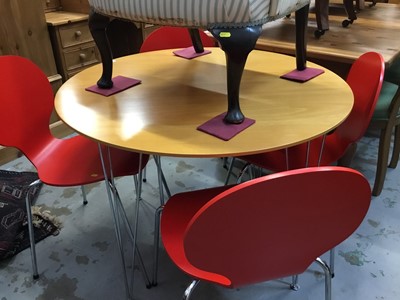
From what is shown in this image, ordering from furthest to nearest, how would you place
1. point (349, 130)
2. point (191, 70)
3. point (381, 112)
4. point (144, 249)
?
1. point (381, 112)
2. point (144, 249)
3. point (191, 70)
4. point (349, 130)

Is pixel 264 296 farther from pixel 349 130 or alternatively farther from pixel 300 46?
pixel 300 46

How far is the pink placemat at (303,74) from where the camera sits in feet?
4.27

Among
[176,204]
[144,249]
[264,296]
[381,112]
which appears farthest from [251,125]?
[381,112]

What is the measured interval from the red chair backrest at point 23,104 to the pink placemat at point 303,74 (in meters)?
0.89

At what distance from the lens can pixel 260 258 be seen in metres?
0.79

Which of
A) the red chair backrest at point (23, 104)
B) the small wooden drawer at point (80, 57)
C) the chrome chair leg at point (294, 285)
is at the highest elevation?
the red chair backrest at point (23, 104)

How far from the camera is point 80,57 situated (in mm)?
2467

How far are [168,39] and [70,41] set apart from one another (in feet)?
2.74

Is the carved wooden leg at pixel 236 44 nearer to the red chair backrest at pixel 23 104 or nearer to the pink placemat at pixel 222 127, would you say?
the pink placemat at pixel 222 127

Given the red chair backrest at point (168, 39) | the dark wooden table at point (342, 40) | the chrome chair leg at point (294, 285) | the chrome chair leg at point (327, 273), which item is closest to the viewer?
the chrome chair leg at point (327, 273)

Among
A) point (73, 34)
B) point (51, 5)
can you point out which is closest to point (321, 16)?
point (73, 34)

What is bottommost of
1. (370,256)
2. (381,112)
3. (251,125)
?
(370,256)

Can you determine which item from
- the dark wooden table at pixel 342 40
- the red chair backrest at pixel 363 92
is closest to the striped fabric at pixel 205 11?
the red chair backrest at pixel 363 92

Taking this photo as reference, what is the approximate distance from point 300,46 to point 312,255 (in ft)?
2.57
